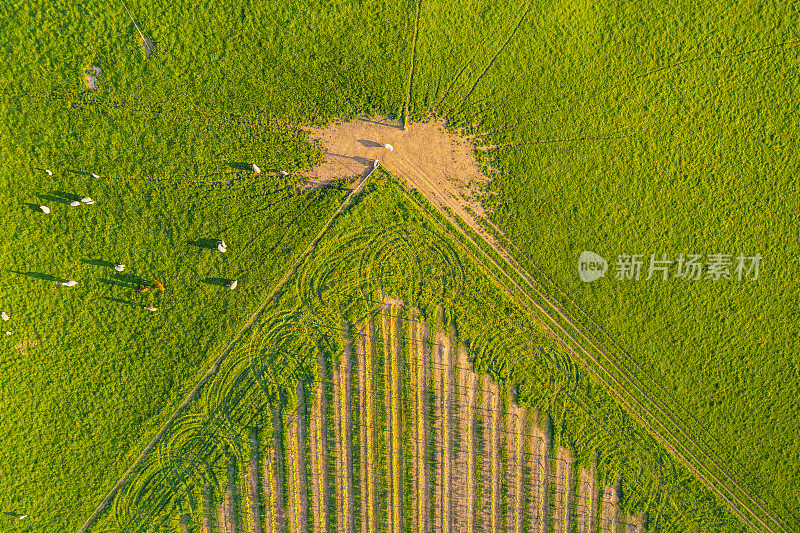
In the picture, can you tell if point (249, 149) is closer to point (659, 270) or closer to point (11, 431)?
point (11, 431)

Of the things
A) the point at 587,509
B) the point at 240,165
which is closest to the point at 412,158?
the point at 240,165

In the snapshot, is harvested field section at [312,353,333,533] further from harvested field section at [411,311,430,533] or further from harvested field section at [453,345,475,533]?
harvested field section at [453,345,475,533]

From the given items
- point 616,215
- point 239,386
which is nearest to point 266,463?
point 239,386

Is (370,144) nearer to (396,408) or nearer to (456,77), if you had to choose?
(456,77)

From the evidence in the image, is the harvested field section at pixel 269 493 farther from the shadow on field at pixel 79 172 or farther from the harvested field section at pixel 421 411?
the shadow on field at pixel 79 172

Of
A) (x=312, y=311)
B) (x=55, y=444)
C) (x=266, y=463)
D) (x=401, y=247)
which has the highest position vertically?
(x=401, y=247)
